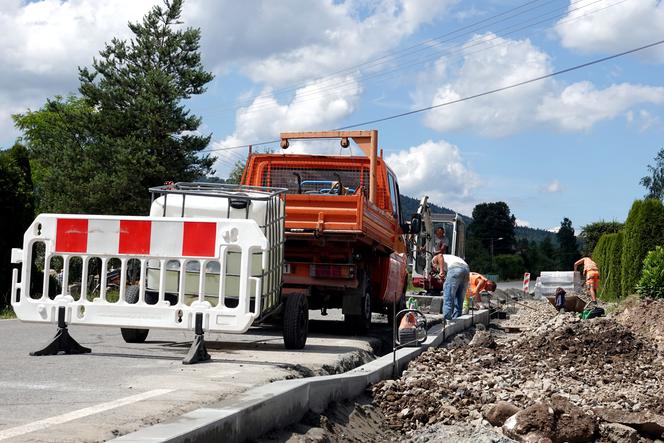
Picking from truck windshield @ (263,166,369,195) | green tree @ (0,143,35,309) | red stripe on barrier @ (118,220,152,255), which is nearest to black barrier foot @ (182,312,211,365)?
red stripe on barrier @ (118,220,152,255)

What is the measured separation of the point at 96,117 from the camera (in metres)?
43.3

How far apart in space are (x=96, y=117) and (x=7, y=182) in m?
22.4

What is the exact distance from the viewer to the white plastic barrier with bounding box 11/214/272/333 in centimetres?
857

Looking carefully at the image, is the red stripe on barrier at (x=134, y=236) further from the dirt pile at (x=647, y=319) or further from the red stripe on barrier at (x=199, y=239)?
the dirt pile at (x=647, y=319)

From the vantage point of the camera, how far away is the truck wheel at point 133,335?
10.7 m

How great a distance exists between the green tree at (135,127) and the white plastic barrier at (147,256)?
3234 centimetres

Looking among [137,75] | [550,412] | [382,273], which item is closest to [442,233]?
[382,273]

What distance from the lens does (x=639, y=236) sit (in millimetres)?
28625

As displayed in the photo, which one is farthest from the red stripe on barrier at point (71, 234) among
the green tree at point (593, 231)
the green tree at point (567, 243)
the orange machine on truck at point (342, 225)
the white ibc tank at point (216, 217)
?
the green tree at point (567, 243)

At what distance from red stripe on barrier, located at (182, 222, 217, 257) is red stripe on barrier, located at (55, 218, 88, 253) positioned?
3.54 ft

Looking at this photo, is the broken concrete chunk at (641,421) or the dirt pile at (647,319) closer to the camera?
the broken concrete chunk at (641,421)

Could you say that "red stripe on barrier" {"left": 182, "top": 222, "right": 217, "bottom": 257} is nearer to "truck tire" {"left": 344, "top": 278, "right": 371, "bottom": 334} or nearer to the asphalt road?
the asphalt road

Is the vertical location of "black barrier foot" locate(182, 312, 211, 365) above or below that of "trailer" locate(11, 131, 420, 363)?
below

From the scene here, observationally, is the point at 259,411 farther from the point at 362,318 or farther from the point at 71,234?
the point at 362,318
